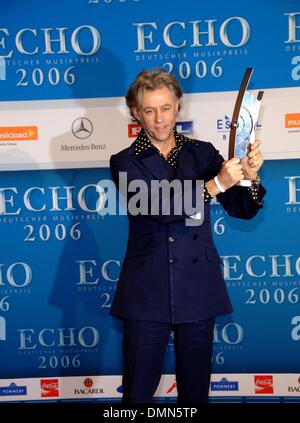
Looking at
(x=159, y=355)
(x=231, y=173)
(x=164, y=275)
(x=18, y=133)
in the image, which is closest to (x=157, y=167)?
(x=231, y=173)

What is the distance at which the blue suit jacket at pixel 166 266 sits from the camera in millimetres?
2186

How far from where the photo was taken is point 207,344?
224 cm

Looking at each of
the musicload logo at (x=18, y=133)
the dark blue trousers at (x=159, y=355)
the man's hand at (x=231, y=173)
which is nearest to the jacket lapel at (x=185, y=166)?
the man's hand at (x=231, y=173)

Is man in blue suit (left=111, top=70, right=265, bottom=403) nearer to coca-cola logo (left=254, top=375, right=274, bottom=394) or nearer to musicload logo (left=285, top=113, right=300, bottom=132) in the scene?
musicload logo (left=285, top=113, right=300, bottom=132)

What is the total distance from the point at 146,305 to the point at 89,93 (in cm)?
133

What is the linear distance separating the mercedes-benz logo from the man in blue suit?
883mm

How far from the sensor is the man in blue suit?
219 cm

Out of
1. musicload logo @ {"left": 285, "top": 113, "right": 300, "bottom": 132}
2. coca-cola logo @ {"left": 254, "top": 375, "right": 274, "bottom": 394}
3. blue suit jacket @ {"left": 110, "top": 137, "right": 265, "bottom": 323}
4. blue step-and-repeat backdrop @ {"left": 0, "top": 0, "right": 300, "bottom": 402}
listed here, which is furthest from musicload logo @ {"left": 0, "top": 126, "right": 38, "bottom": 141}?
coca-cola logo @ {"left": 254, "top": 375, "right": 274, "bottom": 394}

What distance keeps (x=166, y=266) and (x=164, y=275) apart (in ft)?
0.10

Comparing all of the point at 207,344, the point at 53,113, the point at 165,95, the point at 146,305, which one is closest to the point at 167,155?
the point at 165,95

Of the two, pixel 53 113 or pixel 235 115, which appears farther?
pixel 53 113

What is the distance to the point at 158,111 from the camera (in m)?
2.20

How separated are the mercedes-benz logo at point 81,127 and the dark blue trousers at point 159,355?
1188 millimetres
